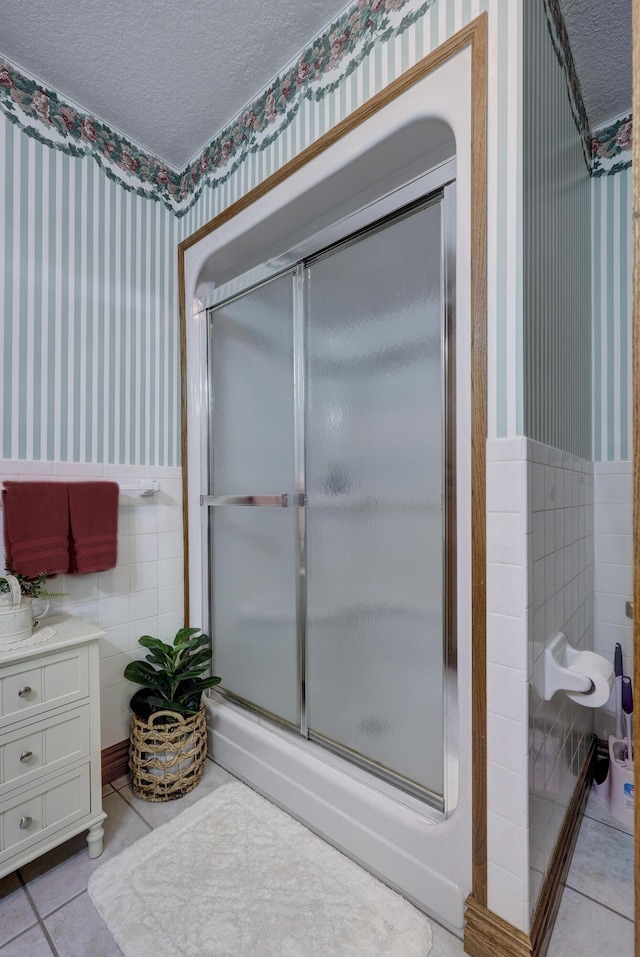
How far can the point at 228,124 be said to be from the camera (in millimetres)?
Answer: 1837

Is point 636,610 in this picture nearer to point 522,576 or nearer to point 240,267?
point 522,576

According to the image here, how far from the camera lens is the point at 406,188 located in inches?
53.5

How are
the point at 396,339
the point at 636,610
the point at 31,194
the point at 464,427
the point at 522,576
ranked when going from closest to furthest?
the point at 636,610
the point at 522,576
the point at 464,427
the point at 396,339
the point at 31,194

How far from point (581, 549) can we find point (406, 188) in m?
1.32

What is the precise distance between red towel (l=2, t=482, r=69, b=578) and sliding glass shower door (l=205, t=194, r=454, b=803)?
595 millimetres

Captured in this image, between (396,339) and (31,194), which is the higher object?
(31,194)

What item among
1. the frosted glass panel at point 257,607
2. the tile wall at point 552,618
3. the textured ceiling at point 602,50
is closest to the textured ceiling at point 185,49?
the textured ceiling at point 602,50

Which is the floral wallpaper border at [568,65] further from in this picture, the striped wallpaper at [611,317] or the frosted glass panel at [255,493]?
the frosted glass panel at [255,493]

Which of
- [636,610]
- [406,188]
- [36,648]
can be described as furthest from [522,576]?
[36,648]

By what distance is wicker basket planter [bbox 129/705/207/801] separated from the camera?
5.51 ft

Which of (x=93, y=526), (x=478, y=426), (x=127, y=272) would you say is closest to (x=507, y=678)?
(x=478, y=426)

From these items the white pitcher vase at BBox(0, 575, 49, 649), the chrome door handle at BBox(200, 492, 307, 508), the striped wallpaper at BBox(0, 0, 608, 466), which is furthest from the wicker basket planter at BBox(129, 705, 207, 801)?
the striped wallpaper at BBox(0, 0, 608, 466)

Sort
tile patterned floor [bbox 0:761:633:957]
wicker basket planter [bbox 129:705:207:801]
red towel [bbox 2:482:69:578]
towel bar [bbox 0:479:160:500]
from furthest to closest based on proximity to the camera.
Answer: towel bar [bbox 0:479:160:500] → wicker basket planter [bbox 129:705:207:801] → red towel [bbox 2:482:69:578] → tile patterned floor [bbox 0:761:633:957]

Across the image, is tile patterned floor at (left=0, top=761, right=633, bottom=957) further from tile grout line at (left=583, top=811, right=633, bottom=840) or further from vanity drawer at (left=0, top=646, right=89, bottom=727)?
vanity drawer at (left=0, top=646, right=89, bottom=727)
